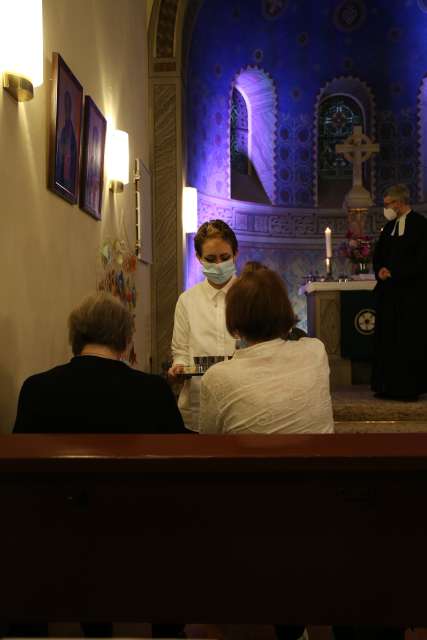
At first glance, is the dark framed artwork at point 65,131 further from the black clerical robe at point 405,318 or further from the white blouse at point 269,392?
the black clerical robe at point 405,318

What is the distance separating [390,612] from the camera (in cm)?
143

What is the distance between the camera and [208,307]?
2.90 metres

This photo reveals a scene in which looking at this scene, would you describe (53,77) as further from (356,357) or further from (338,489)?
(356,357)

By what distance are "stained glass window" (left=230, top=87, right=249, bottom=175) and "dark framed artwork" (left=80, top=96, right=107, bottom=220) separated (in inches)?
320

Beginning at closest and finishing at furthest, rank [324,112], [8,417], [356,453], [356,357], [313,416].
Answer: [356,453] → [313,416] → [8,417] → [356,357] → [324,112]

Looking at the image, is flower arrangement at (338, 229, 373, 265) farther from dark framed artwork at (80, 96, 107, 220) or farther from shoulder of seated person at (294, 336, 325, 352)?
shoulder of seated person at (294, 336, 325, 352)

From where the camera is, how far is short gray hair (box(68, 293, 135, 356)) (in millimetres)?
2008

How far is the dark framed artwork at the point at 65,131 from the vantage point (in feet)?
9.95

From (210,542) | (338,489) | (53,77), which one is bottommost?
(210,542)

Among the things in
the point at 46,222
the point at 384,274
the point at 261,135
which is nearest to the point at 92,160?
the point at 46,222

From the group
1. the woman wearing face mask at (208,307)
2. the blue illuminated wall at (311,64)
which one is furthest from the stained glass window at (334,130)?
the woman wearing face mask at (208,307)

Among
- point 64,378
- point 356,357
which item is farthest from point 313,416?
point 356,357

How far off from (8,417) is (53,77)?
5.01 feet

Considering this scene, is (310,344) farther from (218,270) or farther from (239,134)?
(239,134)
